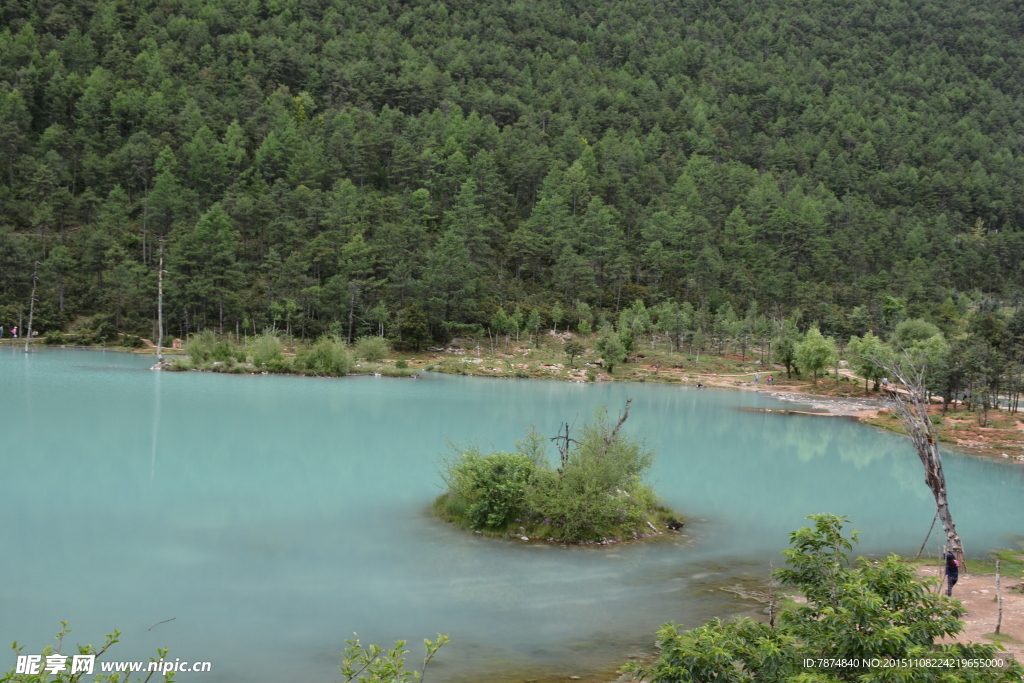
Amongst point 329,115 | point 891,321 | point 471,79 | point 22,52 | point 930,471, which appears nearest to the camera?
point 930,471

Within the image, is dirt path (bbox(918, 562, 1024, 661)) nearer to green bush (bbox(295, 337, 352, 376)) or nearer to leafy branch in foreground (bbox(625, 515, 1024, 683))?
leafy branch in foreground (bbox(625, 515, 1024, 683))

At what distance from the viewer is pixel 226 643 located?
40.0 ft

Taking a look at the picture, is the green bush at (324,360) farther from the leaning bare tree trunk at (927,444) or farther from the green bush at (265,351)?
the leaning bare tree trunk at (927,444)

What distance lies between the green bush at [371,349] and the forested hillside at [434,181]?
9.49 metres

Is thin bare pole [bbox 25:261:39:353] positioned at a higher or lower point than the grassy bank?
higher

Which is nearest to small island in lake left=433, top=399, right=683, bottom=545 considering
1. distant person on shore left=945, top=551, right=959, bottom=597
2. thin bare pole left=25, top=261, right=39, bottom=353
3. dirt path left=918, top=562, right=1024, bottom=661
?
distant person on shore left=945, top=551, right=959, bottom=597

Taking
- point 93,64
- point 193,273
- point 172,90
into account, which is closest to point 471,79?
point 172,90

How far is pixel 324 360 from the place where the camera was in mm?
60000

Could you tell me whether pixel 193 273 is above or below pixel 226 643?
above

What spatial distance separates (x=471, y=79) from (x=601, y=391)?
369ft

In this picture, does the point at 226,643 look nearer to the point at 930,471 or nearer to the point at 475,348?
the point at 930,471

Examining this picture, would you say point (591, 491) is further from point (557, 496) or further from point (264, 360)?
point (264, 360)

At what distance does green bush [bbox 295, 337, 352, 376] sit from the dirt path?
4799cm

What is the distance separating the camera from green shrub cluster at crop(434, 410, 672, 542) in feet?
63.6
